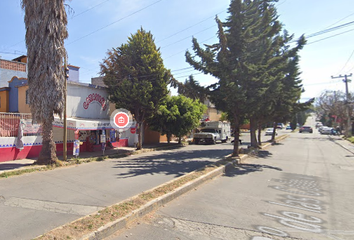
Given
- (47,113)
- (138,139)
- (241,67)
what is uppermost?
(241,67)

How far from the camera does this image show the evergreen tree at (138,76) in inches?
633

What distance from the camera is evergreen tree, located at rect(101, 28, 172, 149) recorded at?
16078 millimetres

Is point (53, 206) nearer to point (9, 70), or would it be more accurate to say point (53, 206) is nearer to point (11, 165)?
point (11, 165)

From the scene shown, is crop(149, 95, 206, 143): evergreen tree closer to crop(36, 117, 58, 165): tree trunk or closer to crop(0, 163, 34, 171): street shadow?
crop(36, 117, 58, 165): tree trunk

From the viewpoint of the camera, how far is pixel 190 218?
5.05 m

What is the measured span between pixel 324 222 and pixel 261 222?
1.41 metres

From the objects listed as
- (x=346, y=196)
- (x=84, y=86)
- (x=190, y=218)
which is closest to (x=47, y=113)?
(x=84, y=86)

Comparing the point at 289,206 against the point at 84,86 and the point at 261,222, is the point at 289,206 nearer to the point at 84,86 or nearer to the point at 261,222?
the point at 261,222

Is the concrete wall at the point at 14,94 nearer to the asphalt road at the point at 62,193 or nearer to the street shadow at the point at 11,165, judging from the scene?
the street shadow at the point at 11,165

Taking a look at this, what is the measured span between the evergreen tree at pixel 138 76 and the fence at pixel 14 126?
550 centimetres

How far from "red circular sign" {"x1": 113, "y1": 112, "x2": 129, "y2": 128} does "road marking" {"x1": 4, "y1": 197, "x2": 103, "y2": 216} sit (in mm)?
10820

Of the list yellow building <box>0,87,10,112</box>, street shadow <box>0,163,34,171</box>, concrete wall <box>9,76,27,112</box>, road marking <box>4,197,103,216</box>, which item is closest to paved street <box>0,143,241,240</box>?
road marking <box>4,197,103,216</box>

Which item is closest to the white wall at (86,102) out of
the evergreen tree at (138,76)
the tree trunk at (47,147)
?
the evergreen tree at (138,76)

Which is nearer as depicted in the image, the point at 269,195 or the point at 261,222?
the point at 261,222
